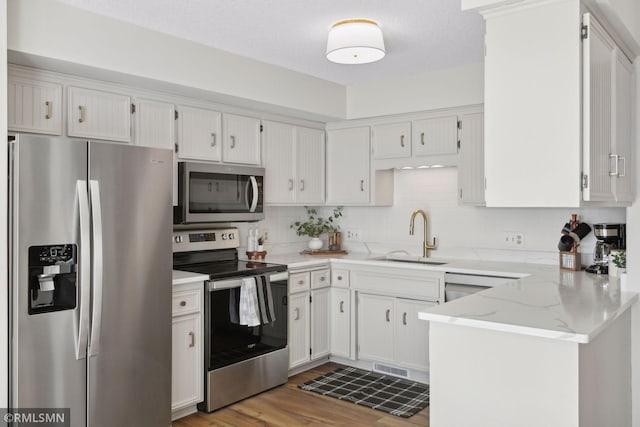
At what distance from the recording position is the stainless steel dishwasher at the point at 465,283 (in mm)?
3600

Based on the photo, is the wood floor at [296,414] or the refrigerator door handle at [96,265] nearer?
the refrigerator door handle at [96,265]

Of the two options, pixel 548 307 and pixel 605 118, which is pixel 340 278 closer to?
pixel 548 307

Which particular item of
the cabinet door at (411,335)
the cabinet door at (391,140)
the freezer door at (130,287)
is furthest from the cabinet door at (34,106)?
the cabinet door at (411,335)

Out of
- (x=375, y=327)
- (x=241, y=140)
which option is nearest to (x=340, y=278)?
(x=375, y=327)

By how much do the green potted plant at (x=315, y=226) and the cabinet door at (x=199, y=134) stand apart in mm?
1327

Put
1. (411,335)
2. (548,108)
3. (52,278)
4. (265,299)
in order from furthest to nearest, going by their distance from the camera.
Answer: (411,335) < (265,299) < (52,278) < (548,108)

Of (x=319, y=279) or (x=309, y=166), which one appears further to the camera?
(x=309, y=166)

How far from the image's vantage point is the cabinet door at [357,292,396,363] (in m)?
4.11

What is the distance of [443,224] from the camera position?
14.8ft

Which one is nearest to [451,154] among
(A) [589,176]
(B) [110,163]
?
(A) [589,176]

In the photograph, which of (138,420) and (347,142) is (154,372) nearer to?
(138,420)

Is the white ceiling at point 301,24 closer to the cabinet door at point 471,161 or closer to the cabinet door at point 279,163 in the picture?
the cabinet door at point 471,161

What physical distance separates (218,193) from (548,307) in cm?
237

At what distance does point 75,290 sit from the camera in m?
2.59
